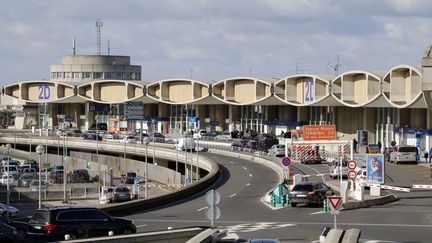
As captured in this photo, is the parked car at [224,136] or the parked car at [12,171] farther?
the parked car at [224,136]

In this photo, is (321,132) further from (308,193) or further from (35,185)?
(35,185)

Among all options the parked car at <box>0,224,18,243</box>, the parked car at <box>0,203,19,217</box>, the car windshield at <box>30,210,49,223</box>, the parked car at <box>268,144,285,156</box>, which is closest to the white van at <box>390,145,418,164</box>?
the parked car at <box>268,144,285,156</box>

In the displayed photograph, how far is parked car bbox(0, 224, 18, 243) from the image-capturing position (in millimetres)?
28081

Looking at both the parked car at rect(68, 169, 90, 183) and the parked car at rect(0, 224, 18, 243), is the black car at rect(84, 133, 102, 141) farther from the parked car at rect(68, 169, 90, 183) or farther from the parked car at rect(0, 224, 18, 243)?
the parked car at rect(0, 224, 18, 243)

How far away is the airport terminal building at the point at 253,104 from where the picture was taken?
264 feet

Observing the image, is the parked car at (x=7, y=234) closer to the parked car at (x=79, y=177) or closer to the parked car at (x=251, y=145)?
the parked car at (x=79, y=177)

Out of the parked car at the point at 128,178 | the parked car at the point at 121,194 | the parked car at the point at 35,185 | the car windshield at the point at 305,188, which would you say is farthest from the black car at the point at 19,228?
the parked car at the point at 128,178

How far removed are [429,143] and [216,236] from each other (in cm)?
5182

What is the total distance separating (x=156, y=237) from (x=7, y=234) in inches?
217

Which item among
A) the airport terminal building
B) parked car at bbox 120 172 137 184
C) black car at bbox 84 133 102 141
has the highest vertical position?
the airport terminal building

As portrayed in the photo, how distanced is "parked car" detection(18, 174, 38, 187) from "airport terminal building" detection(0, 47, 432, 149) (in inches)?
981

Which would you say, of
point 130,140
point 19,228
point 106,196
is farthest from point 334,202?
point 130,140

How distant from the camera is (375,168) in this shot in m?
48.0

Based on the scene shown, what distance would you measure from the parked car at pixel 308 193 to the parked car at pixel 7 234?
54.6 feet
